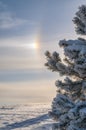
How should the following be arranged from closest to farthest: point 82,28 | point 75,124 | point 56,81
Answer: point 75,124, point 82,28, point 56,81

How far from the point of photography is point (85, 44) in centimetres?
1234

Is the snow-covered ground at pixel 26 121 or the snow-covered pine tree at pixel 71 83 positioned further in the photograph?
the snow-covered ground at pixel 26 121

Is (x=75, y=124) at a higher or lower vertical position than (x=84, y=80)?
lower

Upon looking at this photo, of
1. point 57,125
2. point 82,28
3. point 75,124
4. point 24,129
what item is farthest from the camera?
point 24,129

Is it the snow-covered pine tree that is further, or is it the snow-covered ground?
the snow-covered ground

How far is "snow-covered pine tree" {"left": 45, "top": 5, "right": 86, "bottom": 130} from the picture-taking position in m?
10.8

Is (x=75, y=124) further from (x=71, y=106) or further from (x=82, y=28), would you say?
(x=82, y=28)

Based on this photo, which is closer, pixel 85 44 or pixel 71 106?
pixel 71 106

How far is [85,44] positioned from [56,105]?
7.76 ft

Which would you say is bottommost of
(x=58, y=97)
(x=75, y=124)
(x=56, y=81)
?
(x=75, y=124)

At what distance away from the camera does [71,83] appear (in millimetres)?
13297

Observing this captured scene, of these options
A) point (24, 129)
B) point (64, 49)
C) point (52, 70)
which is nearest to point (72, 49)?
point (64, 49)

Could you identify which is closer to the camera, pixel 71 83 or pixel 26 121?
pixel 71 83

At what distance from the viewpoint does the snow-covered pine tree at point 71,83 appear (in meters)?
10.8
